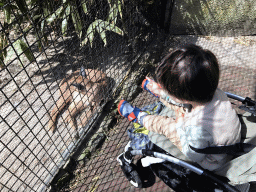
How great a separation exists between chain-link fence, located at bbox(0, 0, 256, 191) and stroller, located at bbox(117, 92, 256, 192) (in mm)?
168

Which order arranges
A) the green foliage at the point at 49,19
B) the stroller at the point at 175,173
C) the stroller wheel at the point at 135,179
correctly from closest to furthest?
the stroller at the point at 175,173 → the green foliage at the point at 49,19 → the stroller wheel at the point at 135,179

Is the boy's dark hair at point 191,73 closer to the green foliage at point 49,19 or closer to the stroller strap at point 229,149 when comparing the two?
the stroller strap at point 229,149

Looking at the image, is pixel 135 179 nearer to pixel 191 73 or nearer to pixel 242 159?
pixel 242 159

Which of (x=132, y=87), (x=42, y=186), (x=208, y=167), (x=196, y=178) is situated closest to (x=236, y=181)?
(x=208, y=167)

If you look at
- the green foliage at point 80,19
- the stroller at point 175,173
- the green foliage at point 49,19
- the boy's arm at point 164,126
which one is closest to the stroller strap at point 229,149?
the stroller at point 175,173

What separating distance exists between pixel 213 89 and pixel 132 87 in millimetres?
Result: 1791

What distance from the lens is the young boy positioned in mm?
1255

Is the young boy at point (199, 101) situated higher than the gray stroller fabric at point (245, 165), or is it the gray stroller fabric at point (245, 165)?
the young boy at point (199, 101)

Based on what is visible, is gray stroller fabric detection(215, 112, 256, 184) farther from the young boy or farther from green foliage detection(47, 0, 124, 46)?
green foliage detection(47, 0, 124, 46)

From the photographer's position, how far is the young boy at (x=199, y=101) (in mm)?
1255

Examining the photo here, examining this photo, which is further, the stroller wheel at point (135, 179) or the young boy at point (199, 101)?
the stroller wheel at point (135, 179)

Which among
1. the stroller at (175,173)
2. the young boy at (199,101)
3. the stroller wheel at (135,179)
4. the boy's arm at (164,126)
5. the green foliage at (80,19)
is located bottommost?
the stroller wheel at (135,179)

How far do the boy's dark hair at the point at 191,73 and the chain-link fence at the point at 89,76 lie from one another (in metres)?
0.82

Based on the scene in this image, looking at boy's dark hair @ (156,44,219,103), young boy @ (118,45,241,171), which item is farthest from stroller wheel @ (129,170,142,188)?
boy's dark hair @ (156,44,219,103)
